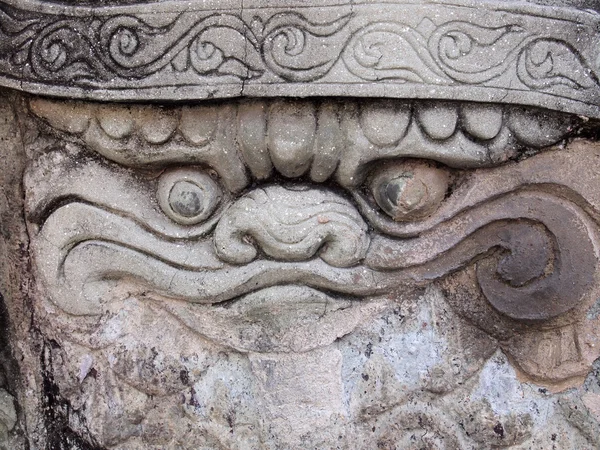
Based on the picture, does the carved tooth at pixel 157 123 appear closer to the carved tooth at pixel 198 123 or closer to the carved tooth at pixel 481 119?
the carved tooth at pixel 198 123

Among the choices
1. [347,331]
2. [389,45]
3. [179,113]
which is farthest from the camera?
[347,331]

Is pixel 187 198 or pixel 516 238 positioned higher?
pixel 187 198

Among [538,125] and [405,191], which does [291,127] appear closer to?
[405,191]

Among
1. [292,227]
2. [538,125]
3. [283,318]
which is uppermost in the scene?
[538,125]

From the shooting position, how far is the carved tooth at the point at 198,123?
1321 millimetres

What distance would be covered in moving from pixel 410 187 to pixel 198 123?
0.43 metres

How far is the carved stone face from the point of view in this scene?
1338 millimetres

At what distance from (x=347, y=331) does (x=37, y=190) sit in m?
0.72

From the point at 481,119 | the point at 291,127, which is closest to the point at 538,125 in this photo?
the point at 481,119

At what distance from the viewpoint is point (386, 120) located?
1273mm

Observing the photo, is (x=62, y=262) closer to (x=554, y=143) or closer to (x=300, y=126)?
(x=300, y=126)

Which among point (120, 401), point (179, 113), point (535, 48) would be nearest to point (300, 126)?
point (179, 113)

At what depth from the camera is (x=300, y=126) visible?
1300mm

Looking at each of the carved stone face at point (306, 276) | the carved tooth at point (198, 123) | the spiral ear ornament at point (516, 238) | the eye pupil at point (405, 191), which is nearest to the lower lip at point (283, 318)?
the carved stone face at point (306, 276)
